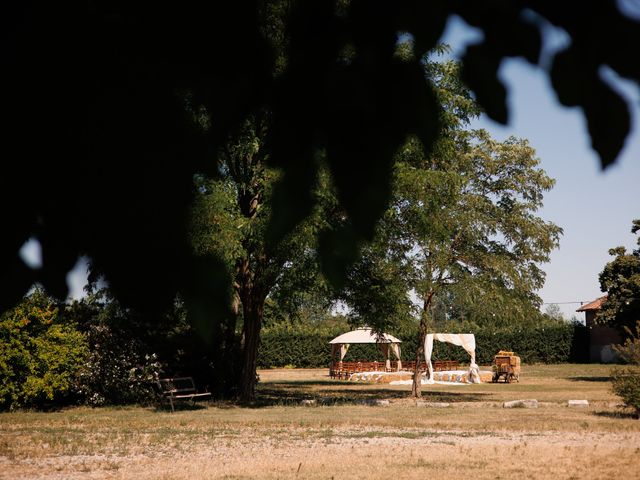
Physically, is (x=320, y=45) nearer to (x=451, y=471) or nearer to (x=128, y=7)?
(x=128, y=7)

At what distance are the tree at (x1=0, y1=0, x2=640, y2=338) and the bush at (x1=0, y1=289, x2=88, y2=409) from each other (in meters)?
14.8

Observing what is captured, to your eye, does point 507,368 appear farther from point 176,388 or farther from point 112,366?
point 112,366

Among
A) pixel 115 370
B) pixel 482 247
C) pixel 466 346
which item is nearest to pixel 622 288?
pixel 466 346

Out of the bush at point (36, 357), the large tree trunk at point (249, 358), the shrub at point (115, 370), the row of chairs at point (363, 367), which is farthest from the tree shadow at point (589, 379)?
the bush at point (36, 357)

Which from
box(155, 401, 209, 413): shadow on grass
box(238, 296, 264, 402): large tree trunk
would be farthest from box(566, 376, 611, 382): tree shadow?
box(155, 401, 209, 413): shadow on grass

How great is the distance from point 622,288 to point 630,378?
16649 millimetres

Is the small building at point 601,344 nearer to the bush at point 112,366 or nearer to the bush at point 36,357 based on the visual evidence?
the bush at point 112,366

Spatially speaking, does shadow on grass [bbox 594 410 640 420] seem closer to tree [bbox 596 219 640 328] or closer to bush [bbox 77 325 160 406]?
bush [bbox 77 325 160 406]

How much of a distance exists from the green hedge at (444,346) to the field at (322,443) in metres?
24.7

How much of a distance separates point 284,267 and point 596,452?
8581mm

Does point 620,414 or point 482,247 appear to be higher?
point 482,247

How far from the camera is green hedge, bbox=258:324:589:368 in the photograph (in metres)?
41.8

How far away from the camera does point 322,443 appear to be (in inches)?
399

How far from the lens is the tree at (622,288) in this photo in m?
29.1
